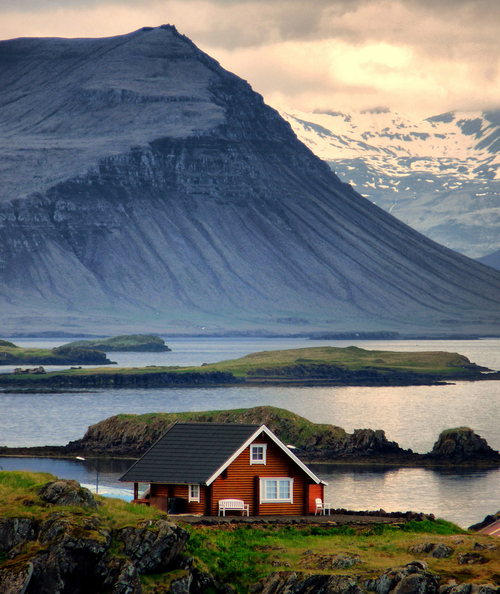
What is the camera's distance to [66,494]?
29.2m

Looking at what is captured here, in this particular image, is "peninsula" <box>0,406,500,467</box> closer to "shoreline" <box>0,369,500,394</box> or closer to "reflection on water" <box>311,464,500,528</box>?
"reflection on water" <box>311,464,500,528</box>

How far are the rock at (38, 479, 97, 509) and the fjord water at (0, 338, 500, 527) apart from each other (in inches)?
923

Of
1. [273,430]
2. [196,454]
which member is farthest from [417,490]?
[196,454]

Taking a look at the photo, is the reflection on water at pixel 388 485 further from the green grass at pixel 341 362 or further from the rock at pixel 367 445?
the green grass at pixel 341 362

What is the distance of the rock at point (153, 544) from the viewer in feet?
93.2

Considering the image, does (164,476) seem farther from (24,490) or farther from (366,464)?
(366,464)

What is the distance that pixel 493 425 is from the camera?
113 m

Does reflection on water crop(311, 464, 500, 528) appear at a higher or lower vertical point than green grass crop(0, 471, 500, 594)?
higher

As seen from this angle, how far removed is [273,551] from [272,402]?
3866 inches

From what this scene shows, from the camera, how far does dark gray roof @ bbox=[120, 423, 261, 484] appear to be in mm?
38688

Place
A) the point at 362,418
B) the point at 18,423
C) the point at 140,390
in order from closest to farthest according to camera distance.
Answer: the point at 18,423 → the point at 362,418 → the point at 140,390

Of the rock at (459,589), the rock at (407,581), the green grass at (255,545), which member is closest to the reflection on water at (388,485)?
the green grass at (255,545)

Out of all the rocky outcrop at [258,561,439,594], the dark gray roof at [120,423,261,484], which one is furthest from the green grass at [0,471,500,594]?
the dark gray roof at [120,423,261,484]

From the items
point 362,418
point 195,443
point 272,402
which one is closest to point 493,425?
point 362,418
